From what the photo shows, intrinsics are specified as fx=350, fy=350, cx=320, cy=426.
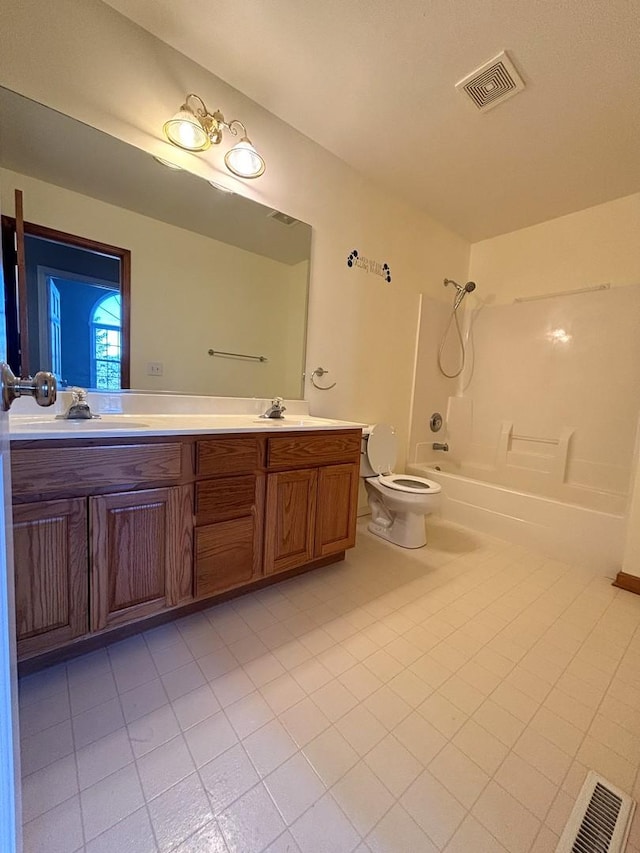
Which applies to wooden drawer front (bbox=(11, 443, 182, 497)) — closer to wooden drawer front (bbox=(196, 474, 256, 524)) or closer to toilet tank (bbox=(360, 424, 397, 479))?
wooden drawer front (bbox=(196, 474, 256, 524))

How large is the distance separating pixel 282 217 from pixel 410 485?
1.81 meters

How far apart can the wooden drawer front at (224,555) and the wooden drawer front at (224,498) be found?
4 cm

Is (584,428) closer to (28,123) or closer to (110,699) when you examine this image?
(110,699)

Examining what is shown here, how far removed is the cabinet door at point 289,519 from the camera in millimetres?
1585

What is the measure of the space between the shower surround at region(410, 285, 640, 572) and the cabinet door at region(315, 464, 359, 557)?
3.83ft

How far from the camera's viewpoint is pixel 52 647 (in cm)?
111

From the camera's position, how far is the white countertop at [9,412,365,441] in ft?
3.49

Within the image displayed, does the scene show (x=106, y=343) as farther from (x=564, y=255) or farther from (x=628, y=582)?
(x=564, y=255)

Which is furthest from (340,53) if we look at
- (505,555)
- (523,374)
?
(505,555)

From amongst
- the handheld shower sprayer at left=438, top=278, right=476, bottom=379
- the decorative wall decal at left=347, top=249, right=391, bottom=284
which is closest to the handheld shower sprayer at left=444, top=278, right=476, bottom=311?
the handheld shower sprayer at left=438, top=278, right=476, bottom=379

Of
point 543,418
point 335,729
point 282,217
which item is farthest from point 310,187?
point 335,729

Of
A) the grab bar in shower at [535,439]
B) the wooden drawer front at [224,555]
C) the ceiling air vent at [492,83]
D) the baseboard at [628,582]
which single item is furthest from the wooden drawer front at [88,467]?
the grab bar in shower at [535,439]

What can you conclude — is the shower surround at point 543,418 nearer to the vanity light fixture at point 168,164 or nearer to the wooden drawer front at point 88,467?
the vanity light fixture at point 168,164

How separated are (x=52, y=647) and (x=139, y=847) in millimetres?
621
